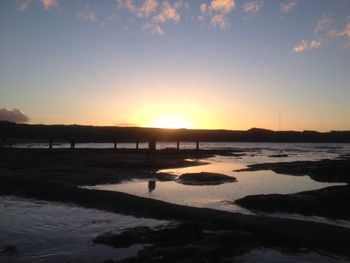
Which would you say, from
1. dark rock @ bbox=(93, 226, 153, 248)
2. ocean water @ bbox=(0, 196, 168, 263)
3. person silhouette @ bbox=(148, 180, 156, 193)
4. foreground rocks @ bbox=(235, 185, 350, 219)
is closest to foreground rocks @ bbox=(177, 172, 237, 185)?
person silhouette @ bbox=(148, 180, 156, 193)

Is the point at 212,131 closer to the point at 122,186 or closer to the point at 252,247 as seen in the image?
the point at 122,186

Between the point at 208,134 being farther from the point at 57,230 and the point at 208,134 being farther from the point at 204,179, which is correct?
the point at 57,230

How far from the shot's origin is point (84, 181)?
82.0 ft

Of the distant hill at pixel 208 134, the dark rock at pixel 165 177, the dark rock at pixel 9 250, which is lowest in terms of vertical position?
the dark rock at pixel 9 250

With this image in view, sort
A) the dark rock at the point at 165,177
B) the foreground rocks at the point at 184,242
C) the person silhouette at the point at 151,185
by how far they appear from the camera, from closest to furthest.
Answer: the foreground rocks at the point at 184,242
the person silhouette at the point at 151,185
the dark rock at the point at 165,177

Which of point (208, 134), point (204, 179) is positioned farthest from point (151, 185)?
point (208, 134)

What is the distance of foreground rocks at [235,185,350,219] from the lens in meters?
16.2

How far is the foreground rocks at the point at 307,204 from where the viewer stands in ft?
53.0

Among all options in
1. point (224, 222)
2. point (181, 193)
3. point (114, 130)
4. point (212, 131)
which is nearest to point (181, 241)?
point (224, 222)

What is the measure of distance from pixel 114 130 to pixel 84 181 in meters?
78.7

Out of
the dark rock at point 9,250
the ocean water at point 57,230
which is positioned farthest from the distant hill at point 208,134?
the dark rock at point 9,250

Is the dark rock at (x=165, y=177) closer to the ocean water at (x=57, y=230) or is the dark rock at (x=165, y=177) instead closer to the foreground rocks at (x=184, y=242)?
the ocean water at (x=57, y=230)

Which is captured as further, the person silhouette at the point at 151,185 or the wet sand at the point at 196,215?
the person silhouette at the point at 151,185

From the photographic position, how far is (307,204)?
16.8m
